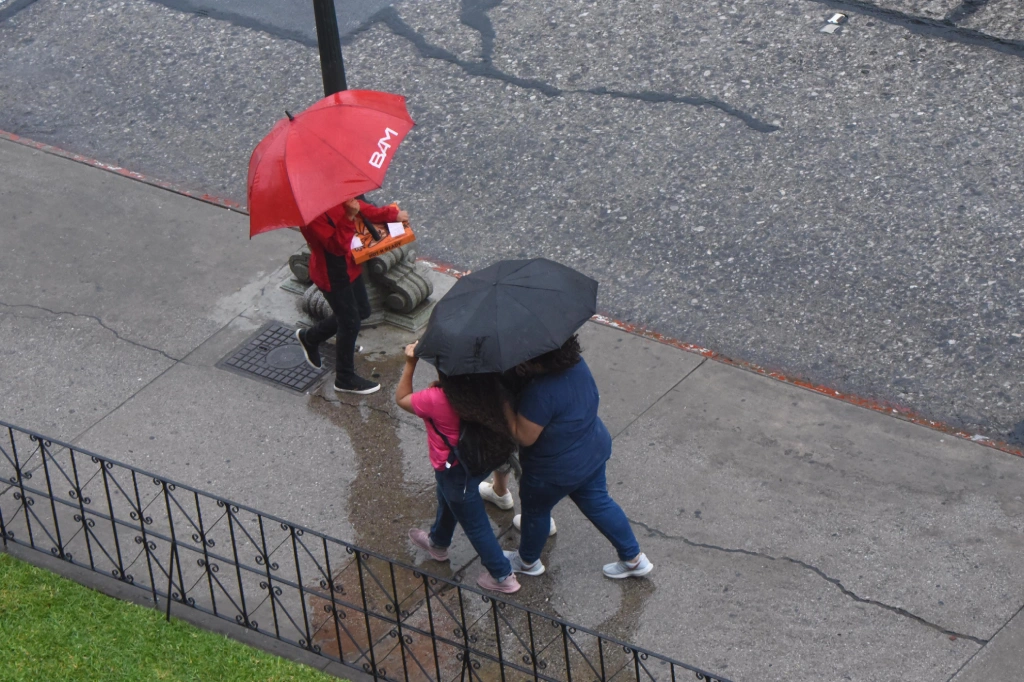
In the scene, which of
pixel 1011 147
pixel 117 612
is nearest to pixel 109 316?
pixel 117 612

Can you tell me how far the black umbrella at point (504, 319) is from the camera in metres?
5.02

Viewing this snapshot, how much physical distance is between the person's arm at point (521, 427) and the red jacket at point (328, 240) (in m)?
1.76

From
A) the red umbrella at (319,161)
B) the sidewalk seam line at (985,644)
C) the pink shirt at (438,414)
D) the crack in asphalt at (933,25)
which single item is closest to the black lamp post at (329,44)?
the red umbrella at (319,161)

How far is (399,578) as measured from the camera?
6.24 m

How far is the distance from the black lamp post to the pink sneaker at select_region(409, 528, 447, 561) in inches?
111

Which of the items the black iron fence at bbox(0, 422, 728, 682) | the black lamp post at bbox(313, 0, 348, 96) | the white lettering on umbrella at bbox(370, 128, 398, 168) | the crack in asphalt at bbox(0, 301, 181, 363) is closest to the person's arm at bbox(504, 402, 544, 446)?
the black iron fence at bbox(0, 422, 728, 682)

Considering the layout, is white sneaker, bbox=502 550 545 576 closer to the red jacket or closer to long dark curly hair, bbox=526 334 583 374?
long dark curly hair, bbox=526 334 583 374

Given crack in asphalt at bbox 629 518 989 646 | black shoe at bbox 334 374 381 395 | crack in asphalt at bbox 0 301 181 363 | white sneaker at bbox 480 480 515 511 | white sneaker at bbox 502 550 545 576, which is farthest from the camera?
crack in asphalt at bbox 0 301 181 363

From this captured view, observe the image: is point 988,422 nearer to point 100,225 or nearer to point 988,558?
point 988,558

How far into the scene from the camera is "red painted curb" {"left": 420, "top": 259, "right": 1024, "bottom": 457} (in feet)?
23.3

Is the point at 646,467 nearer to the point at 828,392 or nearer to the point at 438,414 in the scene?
the point at 828,392

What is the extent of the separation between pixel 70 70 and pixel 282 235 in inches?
149

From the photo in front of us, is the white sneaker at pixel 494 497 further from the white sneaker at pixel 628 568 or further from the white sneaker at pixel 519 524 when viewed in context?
the white sneaker at pixel 628 568

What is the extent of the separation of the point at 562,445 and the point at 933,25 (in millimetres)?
7235
